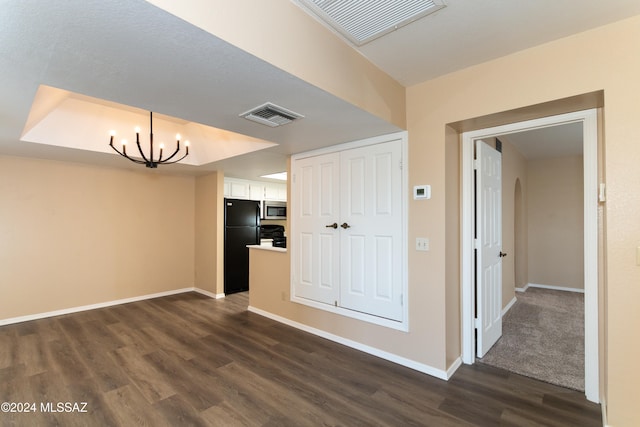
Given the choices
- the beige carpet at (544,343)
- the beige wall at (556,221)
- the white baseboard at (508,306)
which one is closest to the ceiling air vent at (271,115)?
the beige carpet at (544,343)

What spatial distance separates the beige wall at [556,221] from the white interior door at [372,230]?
493 cm

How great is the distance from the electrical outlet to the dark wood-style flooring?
112 centimetres

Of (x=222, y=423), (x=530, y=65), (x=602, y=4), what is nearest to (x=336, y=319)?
(x=222, y=423)

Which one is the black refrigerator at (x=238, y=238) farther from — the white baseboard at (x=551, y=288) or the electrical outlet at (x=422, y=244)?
the white baseboard at (x=551, y=288)

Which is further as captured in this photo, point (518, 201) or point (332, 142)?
point (518, 201)

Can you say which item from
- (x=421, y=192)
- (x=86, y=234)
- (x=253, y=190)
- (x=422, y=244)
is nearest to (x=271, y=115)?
(x=421, y=192)

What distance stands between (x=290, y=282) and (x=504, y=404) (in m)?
2.44

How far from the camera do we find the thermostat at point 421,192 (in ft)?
8.45

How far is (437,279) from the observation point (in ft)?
8.34

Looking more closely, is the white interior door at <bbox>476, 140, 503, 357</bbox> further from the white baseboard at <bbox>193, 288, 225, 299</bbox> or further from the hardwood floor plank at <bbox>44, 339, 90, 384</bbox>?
the white baseboard at <bbox>193, 288, 225, 299</bbox>

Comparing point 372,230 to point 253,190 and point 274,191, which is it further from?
point 274,191

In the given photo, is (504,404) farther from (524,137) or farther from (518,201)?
(518,201)

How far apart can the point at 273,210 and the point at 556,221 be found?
19.0 ft

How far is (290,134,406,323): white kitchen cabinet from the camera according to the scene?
9.21 ft
